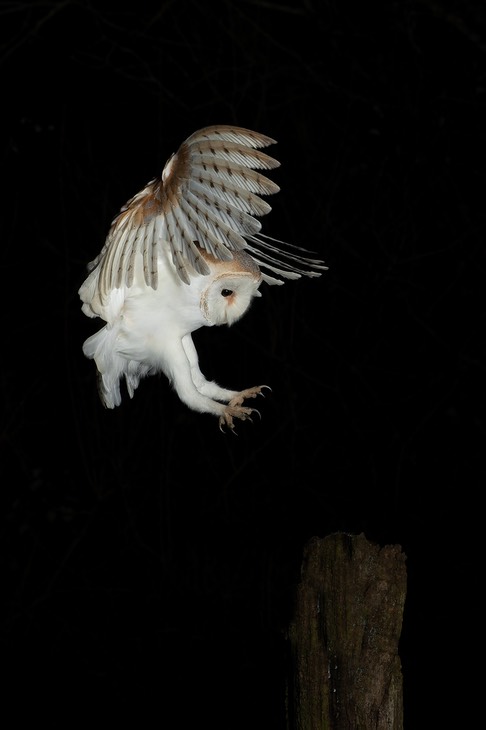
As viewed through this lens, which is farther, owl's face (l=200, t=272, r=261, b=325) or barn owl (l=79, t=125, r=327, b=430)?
owl's face (l=200, t=272, r=261, b=325)

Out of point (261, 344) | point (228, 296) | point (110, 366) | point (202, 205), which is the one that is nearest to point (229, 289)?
point (228, 296)

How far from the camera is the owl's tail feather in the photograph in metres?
1.33

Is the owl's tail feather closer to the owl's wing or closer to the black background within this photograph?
the owl's wing

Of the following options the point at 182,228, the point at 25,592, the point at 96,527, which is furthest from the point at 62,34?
the point at 182,228

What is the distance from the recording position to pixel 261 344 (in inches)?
113

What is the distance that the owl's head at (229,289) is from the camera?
120 cm

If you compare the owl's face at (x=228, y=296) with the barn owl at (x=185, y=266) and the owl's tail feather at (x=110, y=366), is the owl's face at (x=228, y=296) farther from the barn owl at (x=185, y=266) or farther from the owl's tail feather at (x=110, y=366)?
the owl's tail feather at (x=110, y=366)

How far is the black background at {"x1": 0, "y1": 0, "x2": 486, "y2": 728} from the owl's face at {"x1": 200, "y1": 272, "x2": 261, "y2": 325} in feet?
5.08

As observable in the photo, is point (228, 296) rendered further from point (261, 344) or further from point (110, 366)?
point (261, 344)

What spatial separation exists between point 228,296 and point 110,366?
0.25m

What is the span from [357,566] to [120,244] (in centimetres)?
53

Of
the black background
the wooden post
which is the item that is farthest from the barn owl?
the black background

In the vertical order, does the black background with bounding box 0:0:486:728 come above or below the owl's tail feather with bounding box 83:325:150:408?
→ above

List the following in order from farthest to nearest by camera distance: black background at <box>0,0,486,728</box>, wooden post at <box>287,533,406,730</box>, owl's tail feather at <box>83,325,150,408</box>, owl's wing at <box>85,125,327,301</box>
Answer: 1. black background at <box>0,0,486,728</box>
2. owl's tail feather at <box>83,325,150,408</box>
3. wooden post at <box>287,533,406,730</box>
4. owl's wing at <box>85,125,327,301</box>
